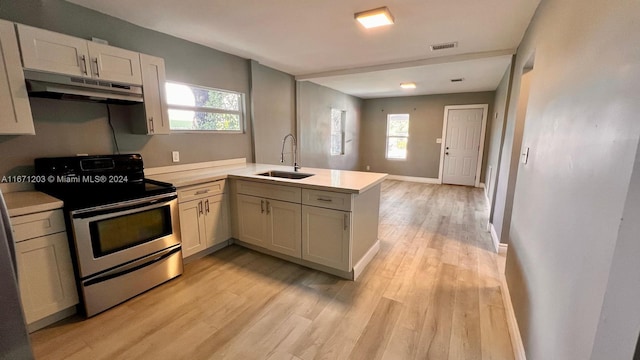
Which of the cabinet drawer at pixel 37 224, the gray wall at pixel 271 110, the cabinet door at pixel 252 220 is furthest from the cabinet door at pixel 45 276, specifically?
the gray wall at pixel 271 110

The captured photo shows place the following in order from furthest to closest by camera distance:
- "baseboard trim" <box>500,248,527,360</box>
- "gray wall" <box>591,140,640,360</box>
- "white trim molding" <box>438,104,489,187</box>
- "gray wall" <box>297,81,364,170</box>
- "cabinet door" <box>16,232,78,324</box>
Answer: "white trim molding" <box>438,104,489,187</box> → "gray wall" <box>297,81,364,170</box> → "cabinet door" <box>16,232,78,324</box> → "baseboard trim" <box>500,248,527,360</box> → "gray wall" <box>591,140,640,360</box>

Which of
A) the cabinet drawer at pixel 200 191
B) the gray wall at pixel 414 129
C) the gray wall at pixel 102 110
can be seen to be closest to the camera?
the gray wall at pixel 102 110

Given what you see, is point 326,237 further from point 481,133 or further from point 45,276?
point 481,133

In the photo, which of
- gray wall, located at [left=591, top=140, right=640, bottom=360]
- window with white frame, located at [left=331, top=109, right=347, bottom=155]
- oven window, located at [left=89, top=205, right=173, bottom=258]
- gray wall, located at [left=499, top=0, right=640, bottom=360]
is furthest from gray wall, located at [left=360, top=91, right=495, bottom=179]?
gray wall, located at [left=591, top=140, right=640, bottom=360]

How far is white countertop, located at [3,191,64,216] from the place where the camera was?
1650 millimetres

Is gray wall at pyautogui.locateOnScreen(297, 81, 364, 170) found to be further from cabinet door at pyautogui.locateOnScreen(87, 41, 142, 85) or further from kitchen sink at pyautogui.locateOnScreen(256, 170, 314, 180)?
cabinet door at pyautogui.locateOnScreen(87, 41, 142, 85)

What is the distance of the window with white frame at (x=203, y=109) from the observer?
311cm

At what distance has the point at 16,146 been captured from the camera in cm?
203

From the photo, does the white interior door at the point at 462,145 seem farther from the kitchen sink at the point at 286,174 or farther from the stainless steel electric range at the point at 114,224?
the stainless steel electric range at the point at 114,224

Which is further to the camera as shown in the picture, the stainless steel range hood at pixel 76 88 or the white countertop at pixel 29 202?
the stainless steel range hood at pixel 76 88

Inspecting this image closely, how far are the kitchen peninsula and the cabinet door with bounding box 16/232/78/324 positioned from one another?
2.89 feet

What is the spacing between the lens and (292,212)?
103 inches

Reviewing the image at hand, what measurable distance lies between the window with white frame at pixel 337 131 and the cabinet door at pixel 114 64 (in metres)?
4.60

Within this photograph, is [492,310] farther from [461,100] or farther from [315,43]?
[461,100]
